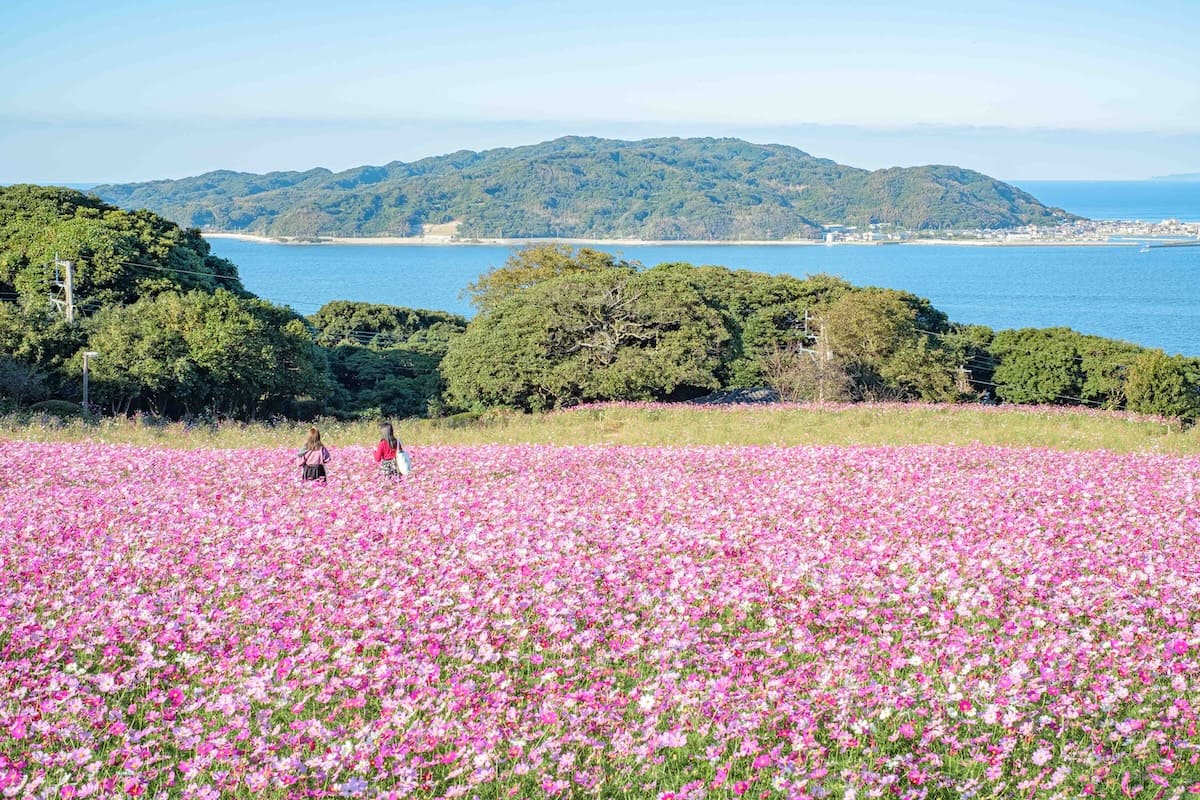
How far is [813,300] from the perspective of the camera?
260 feet

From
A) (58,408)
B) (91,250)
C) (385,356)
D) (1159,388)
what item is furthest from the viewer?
(385,356)

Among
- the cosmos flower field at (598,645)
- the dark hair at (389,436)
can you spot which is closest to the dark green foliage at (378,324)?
the dark hair at (389,436)

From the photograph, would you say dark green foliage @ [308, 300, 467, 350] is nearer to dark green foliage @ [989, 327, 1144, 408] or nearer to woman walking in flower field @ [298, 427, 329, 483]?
dark green foliage @ [989, 327, 1144, 408]

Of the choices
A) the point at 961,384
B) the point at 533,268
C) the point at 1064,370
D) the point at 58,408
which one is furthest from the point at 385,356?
the point at 1064,370

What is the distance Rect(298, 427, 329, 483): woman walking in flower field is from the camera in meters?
15.4

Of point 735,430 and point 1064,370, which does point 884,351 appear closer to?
point 1064,370

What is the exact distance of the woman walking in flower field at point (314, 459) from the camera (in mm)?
15398

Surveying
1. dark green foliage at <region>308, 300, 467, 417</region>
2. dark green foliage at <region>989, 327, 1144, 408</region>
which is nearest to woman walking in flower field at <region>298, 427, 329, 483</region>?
dark green foliage at <region>308, 300, 467, 417</region>

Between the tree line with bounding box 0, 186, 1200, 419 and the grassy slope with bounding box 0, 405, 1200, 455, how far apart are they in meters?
9.25

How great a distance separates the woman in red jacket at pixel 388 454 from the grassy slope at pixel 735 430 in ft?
24.8

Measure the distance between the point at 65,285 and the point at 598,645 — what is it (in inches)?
2094

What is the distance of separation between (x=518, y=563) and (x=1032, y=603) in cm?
463

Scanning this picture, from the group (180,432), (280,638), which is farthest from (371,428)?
(280,638)

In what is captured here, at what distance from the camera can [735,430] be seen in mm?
27484
